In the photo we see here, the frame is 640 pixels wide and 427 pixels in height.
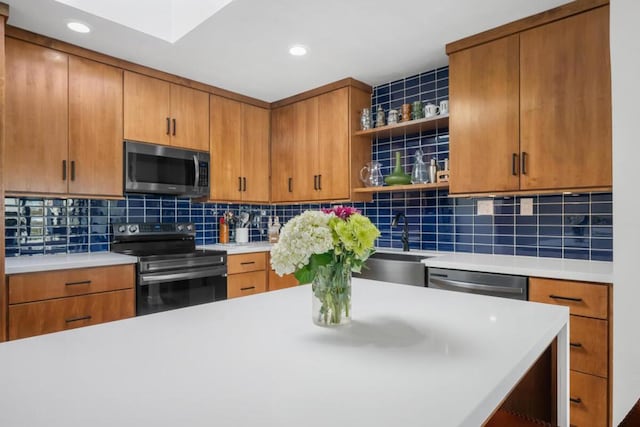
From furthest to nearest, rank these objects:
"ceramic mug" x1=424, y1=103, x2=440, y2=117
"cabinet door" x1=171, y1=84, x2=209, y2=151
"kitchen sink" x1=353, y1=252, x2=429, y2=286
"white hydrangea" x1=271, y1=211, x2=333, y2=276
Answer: "cabinet door" x1=171, y1=84, x2=209, y2=151
"ceramic mug" x1=424, y1=103, x2=440, y2=117
"kitchen sink" x1=353, y1=252, x2=429, y2=286
"white hydrangea" x1=271, y1=211, x2=333, y2=276

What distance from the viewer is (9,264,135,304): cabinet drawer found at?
207cm

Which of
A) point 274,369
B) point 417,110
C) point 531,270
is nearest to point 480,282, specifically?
point 531,270

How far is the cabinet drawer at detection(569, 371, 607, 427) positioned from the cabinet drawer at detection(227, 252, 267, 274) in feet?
7.50

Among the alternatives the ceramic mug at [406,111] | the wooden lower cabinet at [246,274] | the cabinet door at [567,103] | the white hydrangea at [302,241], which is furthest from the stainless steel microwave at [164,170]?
the cabinet door at [567,103]

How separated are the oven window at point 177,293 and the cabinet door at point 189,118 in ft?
3.69

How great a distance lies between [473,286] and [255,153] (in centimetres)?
234

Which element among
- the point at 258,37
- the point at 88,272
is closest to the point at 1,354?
the point at 88,272

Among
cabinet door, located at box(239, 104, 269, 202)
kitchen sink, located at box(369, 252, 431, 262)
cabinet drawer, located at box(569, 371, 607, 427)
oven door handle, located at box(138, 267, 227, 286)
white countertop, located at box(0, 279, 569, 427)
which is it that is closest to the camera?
white countertop, located at box(0, 279, 569, 427)

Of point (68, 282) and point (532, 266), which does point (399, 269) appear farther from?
point (68, 282)

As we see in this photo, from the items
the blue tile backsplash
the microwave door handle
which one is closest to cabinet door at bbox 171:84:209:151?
the microwave door handle

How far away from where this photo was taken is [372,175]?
10.3ft

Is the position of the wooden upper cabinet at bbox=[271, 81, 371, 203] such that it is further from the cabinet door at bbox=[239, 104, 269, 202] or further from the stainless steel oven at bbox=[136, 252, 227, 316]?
the stainless steel oven at bbox=[136, 252, 227, 316]

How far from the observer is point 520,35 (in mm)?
2232

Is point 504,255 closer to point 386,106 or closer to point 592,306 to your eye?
point 592,306
